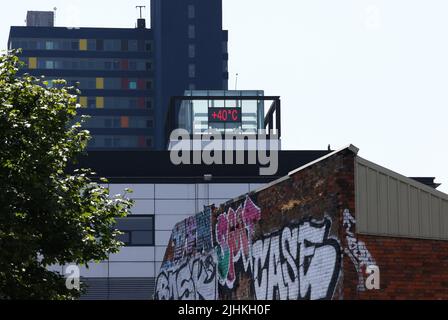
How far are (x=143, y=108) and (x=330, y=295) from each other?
161350mm

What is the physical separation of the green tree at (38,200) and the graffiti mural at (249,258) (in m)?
4.33

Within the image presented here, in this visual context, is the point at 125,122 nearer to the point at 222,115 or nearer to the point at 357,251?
the point at 222,115

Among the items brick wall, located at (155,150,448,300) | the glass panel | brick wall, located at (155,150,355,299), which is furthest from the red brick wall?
the glass panel

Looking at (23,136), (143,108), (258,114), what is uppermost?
(143,108)

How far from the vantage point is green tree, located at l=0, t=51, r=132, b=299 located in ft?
90.2

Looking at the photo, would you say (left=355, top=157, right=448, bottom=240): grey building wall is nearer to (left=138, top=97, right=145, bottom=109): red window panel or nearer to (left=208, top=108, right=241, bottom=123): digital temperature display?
(left=208, top=108, right=241, bottom=123): digital temperature display

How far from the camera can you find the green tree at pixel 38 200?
27500 millimetres

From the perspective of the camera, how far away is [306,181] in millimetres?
28125

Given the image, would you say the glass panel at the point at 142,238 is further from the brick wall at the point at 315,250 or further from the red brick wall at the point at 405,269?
the red brick wall at the point at 405,269

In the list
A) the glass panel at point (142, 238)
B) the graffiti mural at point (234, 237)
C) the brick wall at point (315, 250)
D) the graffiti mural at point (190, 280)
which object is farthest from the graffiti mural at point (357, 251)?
the glass panel at point (142, 238)

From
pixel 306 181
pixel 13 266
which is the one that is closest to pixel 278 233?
pixel 306 181

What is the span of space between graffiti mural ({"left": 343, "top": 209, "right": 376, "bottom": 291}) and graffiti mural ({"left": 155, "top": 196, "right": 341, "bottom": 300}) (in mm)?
328

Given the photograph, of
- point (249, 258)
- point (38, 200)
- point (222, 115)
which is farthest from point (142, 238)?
point (38, 200)
